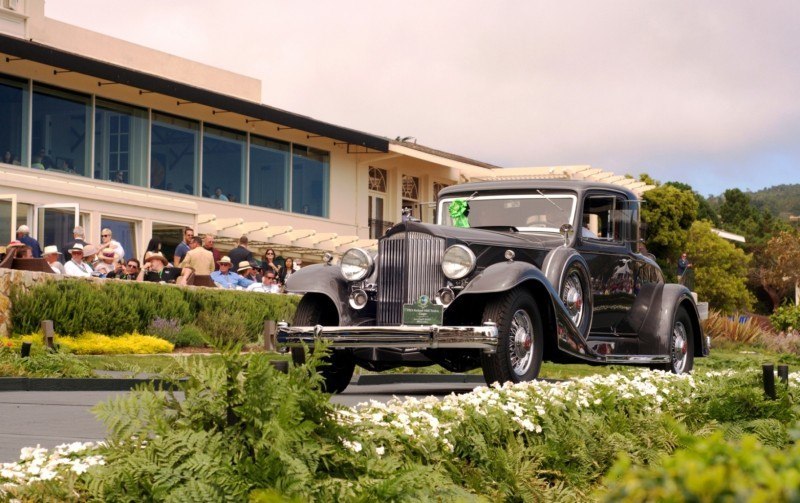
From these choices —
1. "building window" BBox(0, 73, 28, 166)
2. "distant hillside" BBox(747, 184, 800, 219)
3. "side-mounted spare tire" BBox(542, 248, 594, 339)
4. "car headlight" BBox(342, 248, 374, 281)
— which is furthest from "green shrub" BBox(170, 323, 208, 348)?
"distant hillside" BBox(747, 184, 800, 219)

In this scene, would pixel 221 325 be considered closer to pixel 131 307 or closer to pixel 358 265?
pixel 131 307

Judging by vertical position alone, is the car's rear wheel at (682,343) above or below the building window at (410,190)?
below

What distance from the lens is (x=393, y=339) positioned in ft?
33.8

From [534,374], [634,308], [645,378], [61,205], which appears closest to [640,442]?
[645,378]

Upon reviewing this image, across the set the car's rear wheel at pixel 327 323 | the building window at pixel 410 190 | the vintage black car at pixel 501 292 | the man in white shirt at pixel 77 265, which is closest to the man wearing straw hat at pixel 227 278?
the man in white shirt at pixel 77 265

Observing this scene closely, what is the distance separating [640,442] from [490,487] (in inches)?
73.4

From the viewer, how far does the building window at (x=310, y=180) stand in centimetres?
3941

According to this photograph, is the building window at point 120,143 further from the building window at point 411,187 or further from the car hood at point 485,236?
Answer: the car hood at point 485,236

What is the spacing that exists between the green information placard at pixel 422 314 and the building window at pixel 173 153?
78.1 ft

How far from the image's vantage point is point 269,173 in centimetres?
3809

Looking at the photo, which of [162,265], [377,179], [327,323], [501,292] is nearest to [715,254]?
[377,179]

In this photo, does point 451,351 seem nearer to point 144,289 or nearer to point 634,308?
point 634,308

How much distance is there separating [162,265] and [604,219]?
1196 centimetres

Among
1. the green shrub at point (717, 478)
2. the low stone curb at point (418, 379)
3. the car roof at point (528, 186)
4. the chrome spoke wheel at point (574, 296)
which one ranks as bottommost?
the low stone curb at point (418, 379)
